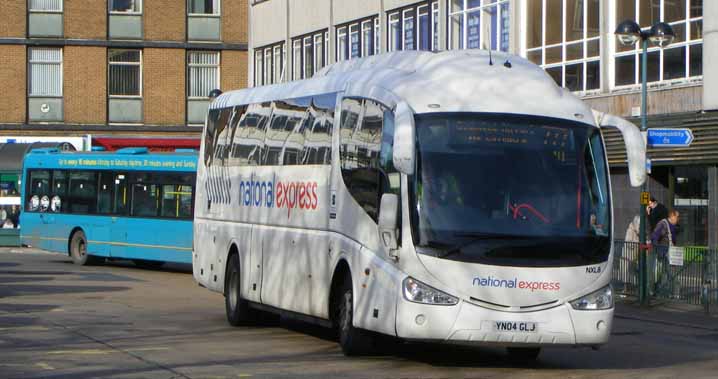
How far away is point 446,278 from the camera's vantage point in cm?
1366

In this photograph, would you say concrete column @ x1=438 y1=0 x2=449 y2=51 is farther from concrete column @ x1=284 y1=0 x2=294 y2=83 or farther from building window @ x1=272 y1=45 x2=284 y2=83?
building window @ x1=272 y1=45 x2=284 y2=83

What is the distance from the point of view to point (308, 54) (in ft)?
163

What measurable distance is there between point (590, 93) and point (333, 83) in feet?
58.9

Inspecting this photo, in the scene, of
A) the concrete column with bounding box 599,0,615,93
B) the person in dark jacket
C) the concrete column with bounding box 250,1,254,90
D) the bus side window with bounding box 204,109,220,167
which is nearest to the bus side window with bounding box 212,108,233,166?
the bus side window with bounding box 204,109,220,167

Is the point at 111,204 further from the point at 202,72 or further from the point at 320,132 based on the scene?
the point at 202,72

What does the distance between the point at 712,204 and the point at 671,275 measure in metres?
4.93

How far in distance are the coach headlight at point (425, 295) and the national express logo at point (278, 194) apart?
3.13 meters

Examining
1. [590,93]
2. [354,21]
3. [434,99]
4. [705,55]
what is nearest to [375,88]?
[434,99]

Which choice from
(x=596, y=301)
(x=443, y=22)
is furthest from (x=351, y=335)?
(x=443, y=22)

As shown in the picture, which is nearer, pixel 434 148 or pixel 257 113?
A: pixel 434 148

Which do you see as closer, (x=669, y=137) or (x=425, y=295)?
(x=425, y=295)

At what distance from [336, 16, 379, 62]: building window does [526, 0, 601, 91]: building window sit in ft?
29.2

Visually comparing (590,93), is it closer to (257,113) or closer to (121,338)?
(257,113)

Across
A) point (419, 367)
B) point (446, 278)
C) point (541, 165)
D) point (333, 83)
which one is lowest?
point (419, 367)
